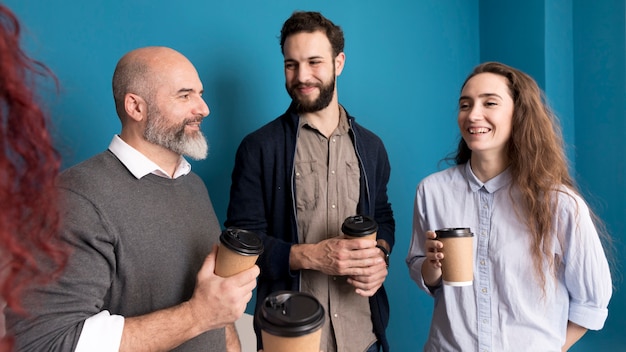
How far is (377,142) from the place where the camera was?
193 cm

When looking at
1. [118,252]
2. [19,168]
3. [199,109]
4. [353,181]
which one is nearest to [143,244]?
[118,252]

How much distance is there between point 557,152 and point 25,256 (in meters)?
1.57

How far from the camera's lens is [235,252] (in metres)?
1.07

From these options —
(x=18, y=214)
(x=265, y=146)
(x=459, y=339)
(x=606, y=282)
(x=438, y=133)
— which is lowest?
(x=459, y=339)

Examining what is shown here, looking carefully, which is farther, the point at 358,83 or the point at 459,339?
the point at 358,83

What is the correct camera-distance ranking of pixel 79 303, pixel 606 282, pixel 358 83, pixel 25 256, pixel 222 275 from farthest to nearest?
pixel 358 83, pixel 606 282, pixel 222 275, pixel 79 303, pixel 25 256

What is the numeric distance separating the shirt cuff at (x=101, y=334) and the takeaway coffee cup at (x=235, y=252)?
24cm

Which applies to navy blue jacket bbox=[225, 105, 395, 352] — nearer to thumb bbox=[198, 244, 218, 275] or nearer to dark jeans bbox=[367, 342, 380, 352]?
dark jeans bbox=[367, 342, 380, 352]

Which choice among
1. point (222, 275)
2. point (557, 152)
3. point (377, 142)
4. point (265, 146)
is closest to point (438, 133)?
point (377, 142)

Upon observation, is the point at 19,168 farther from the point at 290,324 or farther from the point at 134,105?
the point at 134,105

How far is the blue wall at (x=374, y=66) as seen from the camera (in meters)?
1.63

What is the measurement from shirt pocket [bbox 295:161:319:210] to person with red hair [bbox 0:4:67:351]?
1.11 m

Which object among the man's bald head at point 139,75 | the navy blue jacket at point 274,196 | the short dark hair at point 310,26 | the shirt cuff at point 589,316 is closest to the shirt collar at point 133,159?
the man's bald head at point 139,75

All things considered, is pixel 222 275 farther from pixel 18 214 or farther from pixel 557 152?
pixel 557 152
